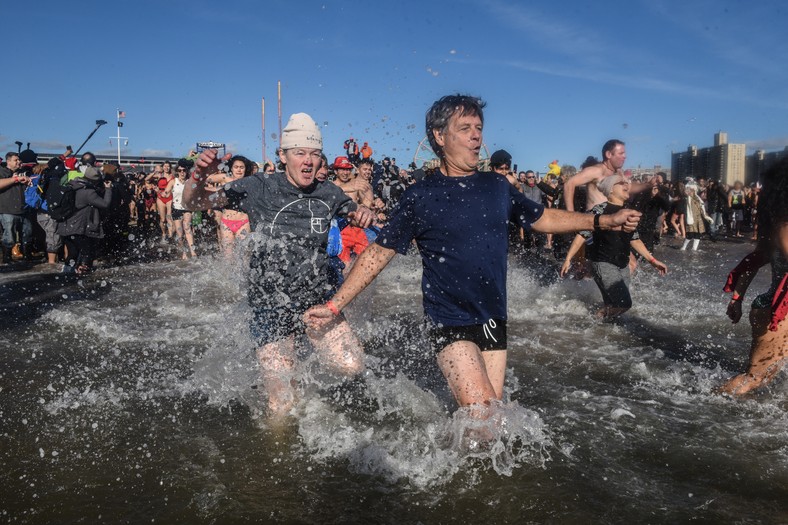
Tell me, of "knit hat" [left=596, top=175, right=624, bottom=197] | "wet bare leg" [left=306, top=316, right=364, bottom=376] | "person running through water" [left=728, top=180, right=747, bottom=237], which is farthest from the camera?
"person running through water" [left=728, top=180, right=747, bottom=237]

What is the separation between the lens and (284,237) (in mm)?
3857

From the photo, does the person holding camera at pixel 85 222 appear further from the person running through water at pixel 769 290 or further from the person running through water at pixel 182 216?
the person running through water at pixel 769 290

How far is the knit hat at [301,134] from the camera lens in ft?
12.8

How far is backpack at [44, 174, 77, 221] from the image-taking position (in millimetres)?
11008

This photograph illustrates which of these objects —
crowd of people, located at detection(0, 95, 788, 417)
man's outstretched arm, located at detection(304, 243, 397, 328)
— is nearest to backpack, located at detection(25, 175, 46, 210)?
Answer: crowd of people, located at detection(0, 95, 788, 417)

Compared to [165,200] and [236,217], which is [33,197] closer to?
[165,200]

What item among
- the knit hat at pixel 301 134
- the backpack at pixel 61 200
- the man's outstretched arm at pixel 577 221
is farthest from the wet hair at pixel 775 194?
the backpack at pixel 61 200

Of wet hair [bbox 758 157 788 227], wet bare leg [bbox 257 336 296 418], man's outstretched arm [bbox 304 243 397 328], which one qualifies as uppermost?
wet hair [bbox 758 157 788 227]

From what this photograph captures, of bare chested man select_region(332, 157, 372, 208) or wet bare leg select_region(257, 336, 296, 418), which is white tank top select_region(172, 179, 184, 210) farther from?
wet bare leg select_region(257, 336, 296, 418)

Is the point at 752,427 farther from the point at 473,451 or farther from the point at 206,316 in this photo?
the point at 206,316

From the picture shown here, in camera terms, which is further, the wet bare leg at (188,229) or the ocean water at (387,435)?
the wet bare leg at (188,229)

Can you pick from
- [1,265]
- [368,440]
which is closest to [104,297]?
[1,265]

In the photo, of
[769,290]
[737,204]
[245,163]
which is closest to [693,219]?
[737,204]

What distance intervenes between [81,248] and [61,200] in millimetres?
987
